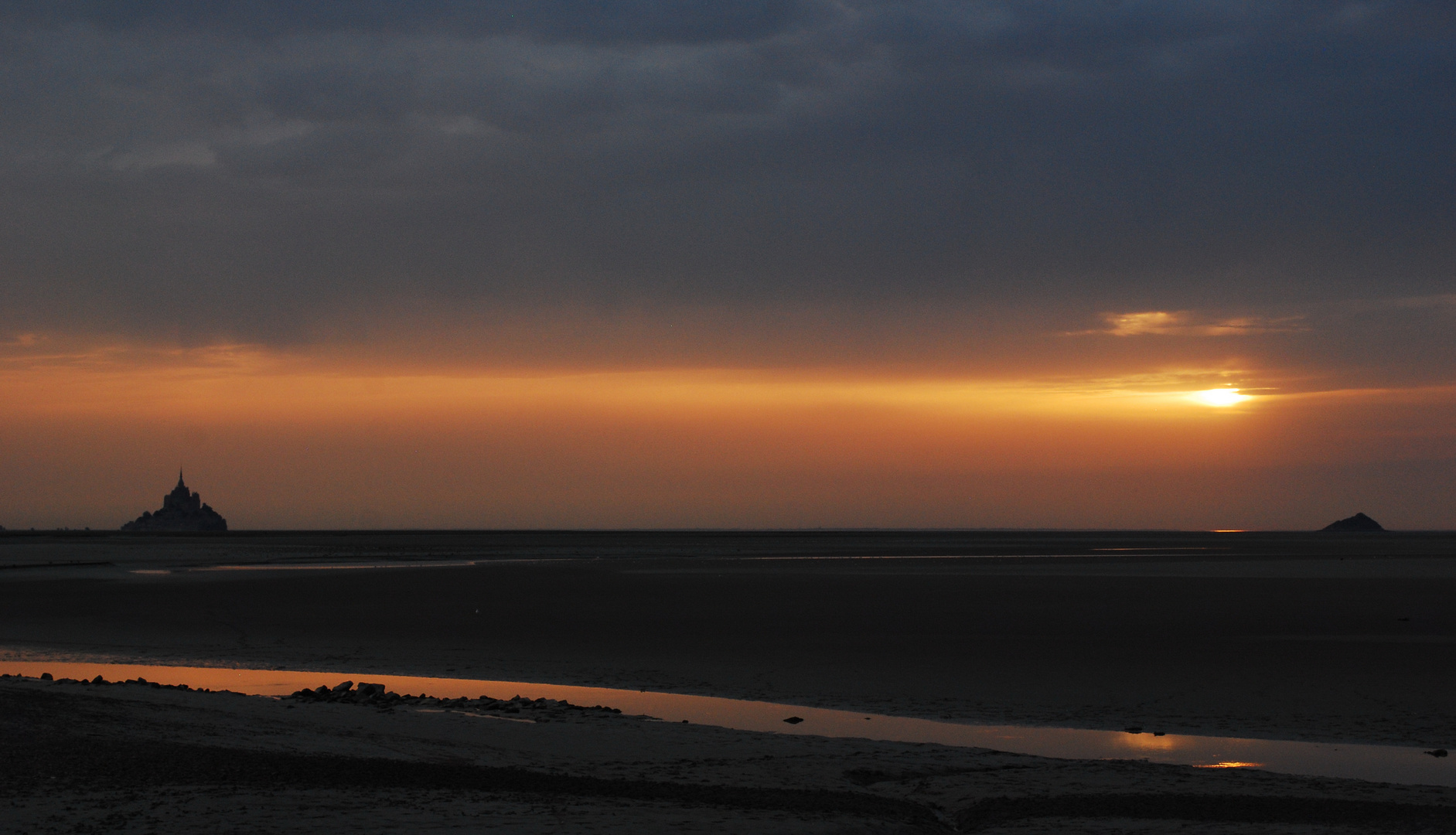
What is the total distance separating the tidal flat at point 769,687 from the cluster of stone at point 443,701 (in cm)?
81

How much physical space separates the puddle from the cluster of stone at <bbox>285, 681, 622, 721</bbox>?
1.39m

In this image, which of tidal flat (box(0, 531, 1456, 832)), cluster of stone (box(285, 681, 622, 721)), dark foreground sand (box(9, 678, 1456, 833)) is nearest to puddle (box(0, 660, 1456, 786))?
tidal flat (box(0, 531, 1456, 832))

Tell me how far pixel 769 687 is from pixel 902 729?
4.56 metres

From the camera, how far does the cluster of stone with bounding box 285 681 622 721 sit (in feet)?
55.6

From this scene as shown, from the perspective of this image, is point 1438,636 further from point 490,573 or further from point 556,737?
point 490,573

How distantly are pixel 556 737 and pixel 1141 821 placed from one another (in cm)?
719

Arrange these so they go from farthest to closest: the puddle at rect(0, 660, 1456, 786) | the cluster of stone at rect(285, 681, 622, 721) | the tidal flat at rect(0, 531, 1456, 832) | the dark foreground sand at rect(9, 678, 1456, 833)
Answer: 1. the cluster of stone at rect(285, 681, 622, 721)
2. the puddle at rect(0, 660, 1456, 786)
3. the tidal flat at rect(0, 531, 1456, 832)
4. the dark foreground sand at rect(9, 678, 1456, 833)

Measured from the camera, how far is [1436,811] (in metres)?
10.9

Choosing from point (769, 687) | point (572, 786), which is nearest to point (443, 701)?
point (769, 687)

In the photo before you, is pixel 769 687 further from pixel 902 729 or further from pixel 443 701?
pixel 443 701

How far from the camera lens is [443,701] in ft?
58.3

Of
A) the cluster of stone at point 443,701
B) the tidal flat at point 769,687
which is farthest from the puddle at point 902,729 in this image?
the cluster of stone at point 443,701

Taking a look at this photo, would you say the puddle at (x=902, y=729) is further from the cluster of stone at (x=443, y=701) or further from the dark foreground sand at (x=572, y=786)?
the dark foreground sand at (x=572, y=786)

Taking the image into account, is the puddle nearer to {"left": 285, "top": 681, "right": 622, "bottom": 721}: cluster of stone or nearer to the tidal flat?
the tidal flat
